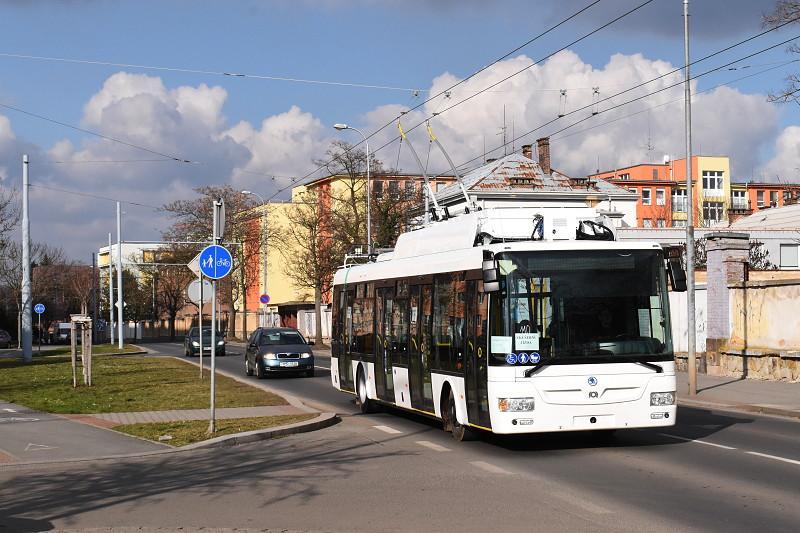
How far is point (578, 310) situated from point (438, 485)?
3.49m

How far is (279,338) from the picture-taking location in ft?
112

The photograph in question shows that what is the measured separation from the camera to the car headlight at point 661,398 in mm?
13719

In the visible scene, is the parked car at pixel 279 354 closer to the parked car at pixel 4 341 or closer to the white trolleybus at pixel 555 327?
the white trolleybus at pixel 555 327

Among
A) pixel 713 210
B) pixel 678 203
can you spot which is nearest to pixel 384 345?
pixel 678 203

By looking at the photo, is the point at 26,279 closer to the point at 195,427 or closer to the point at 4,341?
the point at 195,427

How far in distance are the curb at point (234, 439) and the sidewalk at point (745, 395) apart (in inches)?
313

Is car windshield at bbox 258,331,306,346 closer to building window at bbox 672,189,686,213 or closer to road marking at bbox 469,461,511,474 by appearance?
road marking at bbox 469,461,511,474

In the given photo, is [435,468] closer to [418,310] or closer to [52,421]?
[418,310]

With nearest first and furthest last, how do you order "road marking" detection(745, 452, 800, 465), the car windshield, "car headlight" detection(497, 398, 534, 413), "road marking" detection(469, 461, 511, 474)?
"road marking" detection(469, 461, 511, 474), "road marking" detection(745, 452, 800, 465), "car headlight" detection(497, 398, 534, 413), the car windshield

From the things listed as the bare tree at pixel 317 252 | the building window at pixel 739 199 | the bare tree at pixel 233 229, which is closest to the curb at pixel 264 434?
the bare tree at pixel 317 252

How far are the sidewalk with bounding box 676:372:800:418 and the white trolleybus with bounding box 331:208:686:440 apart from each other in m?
6.80

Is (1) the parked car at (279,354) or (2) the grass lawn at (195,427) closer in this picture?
(2) the grass lawn at (195,427)

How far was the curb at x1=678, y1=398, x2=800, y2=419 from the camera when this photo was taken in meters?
19.7

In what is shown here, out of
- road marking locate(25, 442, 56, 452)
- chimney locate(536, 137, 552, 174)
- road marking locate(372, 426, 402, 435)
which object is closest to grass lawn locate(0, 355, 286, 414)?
road marking locate(372, 426, 402, 435)
